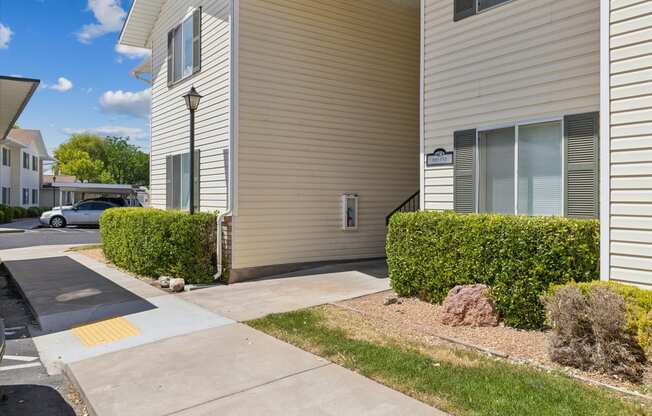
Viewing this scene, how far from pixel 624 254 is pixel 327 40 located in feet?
24.8

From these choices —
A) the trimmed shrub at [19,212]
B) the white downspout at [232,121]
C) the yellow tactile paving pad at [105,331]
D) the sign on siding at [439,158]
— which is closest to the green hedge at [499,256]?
the sign on siding at [439,158]

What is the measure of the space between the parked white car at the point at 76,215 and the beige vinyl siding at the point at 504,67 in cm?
2186

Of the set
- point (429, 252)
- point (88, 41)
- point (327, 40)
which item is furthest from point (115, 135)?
point (429, 252)

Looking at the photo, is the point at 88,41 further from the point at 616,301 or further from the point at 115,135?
the point at 115,135

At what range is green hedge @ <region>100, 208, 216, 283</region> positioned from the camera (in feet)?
28.3

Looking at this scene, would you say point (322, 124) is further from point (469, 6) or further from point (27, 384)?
point (27, 384)

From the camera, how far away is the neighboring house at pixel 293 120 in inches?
359

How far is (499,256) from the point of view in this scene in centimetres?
572

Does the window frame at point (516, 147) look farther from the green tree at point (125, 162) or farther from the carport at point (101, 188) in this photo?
the green tree at point (125, 162)

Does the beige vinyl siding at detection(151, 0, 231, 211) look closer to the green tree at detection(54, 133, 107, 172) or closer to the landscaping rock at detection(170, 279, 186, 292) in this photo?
the landscaping rock at detection(170, 279, 186, 292)

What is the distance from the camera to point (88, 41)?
23.3 m

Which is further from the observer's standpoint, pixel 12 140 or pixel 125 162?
pixel 125 162

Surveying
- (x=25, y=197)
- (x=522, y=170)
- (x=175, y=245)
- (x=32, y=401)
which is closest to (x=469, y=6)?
(x=522, y=170)

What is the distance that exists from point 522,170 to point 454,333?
2431mm
